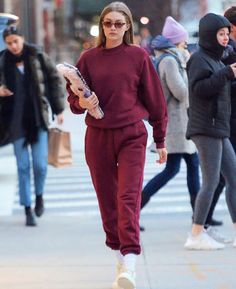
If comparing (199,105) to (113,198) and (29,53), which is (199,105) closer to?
(113,198)

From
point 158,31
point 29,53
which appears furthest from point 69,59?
point 29,53

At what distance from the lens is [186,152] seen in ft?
27.8

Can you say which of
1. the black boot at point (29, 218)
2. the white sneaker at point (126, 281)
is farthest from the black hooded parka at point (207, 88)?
the black boot at point (29, 218)

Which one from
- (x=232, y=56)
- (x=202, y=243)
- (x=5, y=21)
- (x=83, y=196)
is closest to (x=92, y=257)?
(x=202, y=243)

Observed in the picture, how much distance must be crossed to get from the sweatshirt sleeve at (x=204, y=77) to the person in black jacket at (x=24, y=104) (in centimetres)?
192

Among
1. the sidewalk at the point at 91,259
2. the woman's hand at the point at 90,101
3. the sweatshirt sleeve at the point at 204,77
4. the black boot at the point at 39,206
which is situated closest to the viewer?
the woman's hand at the point at 90,101

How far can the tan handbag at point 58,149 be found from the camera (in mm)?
9484

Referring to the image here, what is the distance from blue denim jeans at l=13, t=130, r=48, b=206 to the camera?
890 centimetres

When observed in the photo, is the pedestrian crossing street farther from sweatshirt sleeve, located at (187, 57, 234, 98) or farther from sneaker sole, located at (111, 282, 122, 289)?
sneaker sole, located at (111, 282, 122, 289)

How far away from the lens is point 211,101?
7328mm

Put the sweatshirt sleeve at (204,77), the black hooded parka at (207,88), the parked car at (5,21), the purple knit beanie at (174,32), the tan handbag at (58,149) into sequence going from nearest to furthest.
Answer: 1. the sweatshirt sleeve at (204,77)
2. the black hooded parka at (207,88)
3. the purple knit beanie at (174,32)
4. the tan handbag at (58,149)
5. the parked car at (5,21)

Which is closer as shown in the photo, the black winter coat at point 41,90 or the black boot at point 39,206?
the black winter coat at point 41,90

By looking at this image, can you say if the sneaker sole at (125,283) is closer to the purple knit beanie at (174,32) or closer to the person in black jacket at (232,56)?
the person in black jacket at (232,56)

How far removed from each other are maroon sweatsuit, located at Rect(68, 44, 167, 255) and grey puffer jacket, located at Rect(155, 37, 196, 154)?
2006 millimetres
